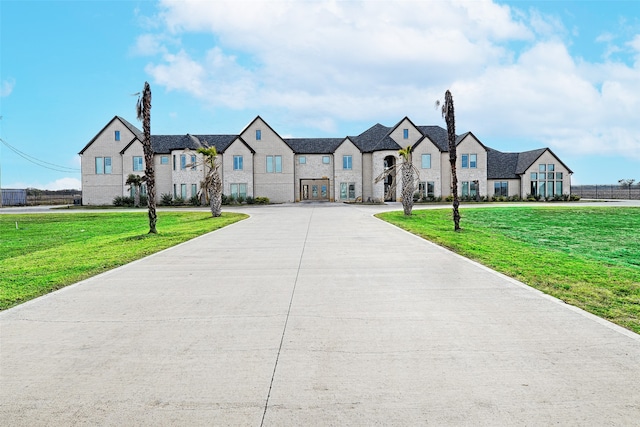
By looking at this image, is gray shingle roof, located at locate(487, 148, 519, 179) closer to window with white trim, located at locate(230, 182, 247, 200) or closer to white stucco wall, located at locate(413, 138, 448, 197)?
white stucco wall, located at locate(413, 138, 448, 197)

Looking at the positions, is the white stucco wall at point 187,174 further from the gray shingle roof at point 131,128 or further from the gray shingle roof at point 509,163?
the gray shingle roof at point 509,163

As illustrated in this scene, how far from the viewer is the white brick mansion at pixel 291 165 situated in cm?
5519

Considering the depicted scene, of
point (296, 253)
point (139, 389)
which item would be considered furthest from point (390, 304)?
point (296, 253)

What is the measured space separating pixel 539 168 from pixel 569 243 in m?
46.1

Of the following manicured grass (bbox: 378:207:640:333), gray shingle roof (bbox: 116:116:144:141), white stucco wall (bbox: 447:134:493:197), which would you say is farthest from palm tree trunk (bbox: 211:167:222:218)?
white stucco wall (bbox: 447:134:493:197)

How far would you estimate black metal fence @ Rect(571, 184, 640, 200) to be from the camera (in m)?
64.0

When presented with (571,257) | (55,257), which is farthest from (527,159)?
(55,257)

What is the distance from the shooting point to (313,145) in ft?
195

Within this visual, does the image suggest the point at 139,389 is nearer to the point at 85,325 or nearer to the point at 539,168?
the point at 85,325

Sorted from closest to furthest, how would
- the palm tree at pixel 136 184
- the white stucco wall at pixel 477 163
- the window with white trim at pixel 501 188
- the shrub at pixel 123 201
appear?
the palm tree at pixel 136 184 → the shrub at pixel 123 201 → the white stucco wall at pixel 477 163 → the window with white trim at pixel 501 188

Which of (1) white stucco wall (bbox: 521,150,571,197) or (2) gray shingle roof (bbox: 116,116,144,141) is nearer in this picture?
(2) gray shingle roof (bbox: 116,116,144,141)

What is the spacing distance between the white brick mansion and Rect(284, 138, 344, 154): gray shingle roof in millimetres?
130

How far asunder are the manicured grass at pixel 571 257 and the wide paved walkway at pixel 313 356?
28.7 inches

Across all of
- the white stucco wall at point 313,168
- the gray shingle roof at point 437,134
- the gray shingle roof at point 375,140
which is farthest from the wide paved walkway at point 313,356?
the gray shingle roof at point 437,134
